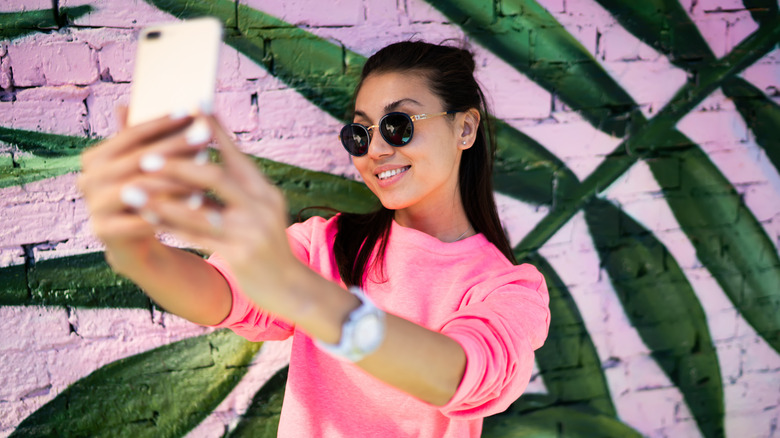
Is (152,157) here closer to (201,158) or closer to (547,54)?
(201,158)

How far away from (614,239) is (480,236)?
0.81 m

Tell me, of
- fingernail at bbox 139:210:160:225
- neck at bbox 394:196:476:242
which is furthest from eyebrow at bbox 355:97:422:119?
fingernail at bbox 139:210:160:225

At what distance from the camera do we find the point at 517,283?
1.21m

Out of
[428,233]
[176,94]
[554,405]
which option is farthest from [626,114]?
[176,94]

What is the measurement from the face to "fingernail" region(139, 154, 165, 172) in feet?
2.33

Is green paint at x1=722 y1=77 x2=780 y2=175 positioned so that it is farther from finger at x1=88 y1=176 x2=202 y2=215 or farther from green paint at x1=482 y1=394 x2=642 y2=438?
finger at x1=88 y1=176 x2=202 y2=215

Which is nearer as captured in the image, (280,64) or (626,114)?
(280,64)

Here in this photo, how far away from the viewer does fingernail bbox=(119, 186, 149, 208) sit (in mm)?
598

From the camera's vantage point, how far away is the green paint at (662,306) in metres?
1.94

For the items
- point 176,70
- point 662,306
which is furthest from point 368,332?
point 662,306

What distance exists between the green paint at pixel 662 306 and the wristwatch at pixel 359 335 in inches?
53.9

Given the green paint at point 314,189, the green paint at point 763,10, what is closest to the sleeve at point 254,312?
the green paint at point 314,189

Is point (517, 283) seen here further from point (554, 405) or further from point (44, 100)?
point (44, 100)

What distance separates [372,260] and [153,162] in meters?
0.82
